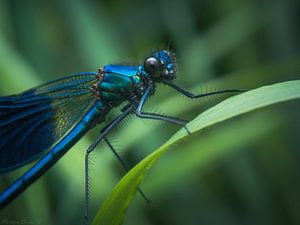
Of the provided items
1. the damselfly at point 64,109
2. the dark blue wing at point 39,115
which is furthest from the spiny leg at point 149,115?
the dark blue wing at point 39,115

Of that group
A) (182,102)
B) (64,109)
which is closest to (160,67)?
(182,102)

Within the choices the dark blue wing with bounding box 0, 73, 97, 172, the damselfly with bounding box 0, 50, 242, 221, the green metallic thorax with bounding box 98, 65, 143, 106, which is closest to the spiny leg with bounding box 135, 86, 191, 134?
the damselfly with bounding box 0, 50, 242, 221

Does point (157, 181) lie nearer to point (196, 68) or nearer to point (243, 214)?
point (243, 214)

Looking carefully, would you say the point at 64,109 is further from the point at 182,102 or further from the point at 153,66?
the point at 182,102

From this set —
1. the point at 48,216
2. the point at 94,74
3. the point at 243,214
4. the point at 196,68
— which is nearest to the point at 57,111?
the point at 94,74

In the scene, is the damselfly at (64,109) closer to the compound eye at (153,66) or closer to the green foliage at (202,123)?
the compound eye at (153,66)

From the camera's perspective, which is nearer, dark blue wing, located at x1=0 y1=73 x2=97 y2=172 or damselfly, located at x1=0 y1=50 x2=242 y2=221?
damselfly, located at x1=0 y1=50 x2=242 y2=221

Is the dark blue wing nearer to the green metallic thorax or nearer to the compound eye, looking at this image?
the green metallic thorax

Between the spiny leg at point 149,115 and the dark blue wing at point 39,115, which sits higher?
the dark blue wing at point 39,115

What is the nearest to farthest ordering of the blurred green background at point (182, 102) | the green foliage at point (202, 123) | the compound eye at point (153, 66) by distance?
the green foliage at point (202, 123) < the compound eye at point (153, 66) < the blurred green background at point (182, 102)
